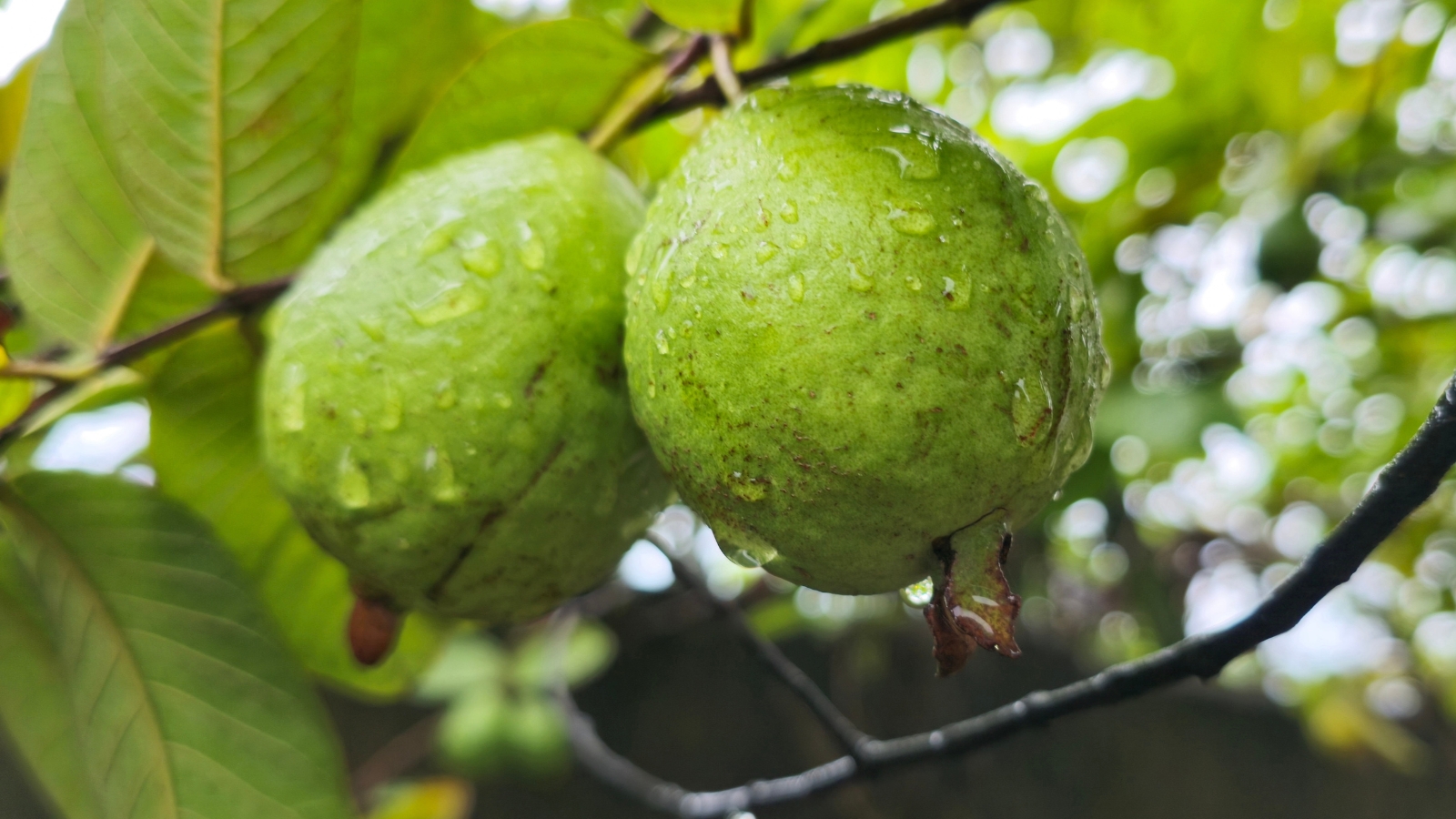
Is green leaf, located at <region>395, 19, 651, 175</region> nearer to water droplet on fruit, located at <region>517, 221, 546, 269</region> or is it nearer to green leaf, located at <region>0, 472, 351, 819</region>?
water droplet on fruit, located at <region>517, 221, 546, 269</region>

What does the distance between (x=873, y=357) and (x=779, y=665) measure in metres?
0.45

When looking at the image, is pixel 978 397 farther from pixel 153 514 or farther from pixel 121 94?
pixel 153 514

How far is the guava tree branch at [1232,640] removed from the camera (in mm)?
367

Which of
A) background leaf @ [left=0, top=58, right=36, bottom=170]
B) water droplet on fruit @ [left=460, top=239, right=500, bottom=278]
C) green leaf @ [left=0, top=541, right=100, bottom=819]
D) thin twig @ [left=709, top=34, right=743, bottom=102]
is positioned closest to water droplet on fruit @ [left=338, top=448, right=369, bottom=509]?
water droplet on fruit @ [left=460, top=239, right=500, bottom=278]

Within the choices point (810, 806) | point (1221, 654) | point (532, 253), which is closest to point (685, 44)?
point (532, 253)

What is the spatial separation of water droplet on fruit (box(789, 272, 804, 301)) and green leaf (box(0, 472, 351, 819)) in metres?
0.64

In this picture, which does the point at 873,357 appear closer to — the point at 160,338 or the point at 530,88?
the point at 530,88

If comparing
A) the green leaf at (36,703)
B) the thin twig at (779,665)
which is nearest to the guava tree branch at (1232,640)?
the thin twig at (779,665)

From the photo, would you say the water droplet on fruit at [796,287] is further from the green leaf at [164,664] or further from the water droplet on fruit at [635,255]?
the green leaf at [164,664]

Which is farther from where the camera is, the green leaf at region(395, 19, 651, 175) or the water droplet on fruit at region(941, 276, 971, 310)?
the green leaf at region(395, 19, 651, 175)

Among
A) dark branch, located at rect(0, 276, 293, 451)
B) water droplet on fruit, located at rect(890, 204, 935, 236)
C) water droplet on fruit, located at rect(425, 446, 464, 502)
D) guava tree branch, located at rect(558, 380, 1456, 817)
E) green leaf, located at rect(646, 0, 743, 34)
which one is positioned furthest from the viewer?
dark branch, located at rect(0, 276, 293, 451)

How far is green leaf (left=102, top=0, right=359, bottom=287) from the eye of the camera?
65 centimetres

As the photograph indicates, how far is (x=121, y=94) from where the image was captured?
663 millimetres

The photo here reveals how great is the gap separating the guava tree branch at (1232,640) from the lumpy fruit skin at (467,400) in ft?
0.88
